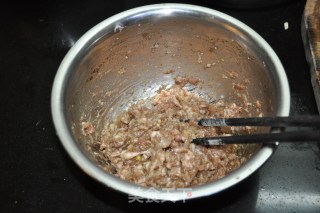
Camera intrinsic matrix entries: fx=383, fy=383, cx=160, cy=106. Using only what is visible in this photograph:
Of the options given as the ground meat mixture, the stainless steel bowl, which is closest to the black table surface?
the ground meat mixture

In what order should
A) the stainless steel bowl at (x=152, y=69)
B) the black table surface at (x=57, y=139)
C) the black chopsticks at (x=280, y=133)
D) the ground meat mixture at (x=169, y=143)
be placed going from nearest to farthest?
the black chopsticks at (x=280, y=133) < the stainless steel bowl at (x=152, y=69) < the ground meat mixture at (x=169, y=143) < the black table surface at (x=57, y=139)

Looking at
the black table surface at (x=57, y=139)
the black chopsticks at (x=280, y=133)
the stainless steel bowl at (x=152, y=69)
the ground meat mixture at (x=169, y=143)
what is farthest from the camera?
the black table surface at (x=57, y=139)

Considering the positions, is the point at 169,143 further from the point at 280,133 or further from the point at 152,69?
the point at 280,133

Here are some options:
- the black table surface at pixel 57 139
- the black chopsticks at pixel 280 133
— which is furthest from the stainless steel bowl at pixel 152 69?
the black table surface at pixel 57 139

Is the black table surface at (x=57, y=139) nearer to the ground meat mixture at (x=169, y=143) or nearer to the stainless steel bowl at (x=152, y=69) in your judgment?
the ground meat mixture at (x=169, y=143)

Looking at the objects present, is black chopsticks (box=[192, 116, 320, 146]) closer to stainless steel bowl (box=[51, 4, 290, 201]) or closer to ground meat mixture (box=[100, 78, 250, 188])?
stainless steel bowl (box=[51, 4, 290, 201])

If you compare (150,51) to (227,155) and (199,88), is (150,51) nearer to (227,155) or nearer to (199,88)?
(199,88)

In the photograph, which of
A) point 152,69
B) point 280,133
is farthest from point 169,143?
point 280,133

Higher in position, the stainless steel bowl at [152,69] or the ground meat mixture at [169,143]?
the stainless steel bowl at [152,69]
